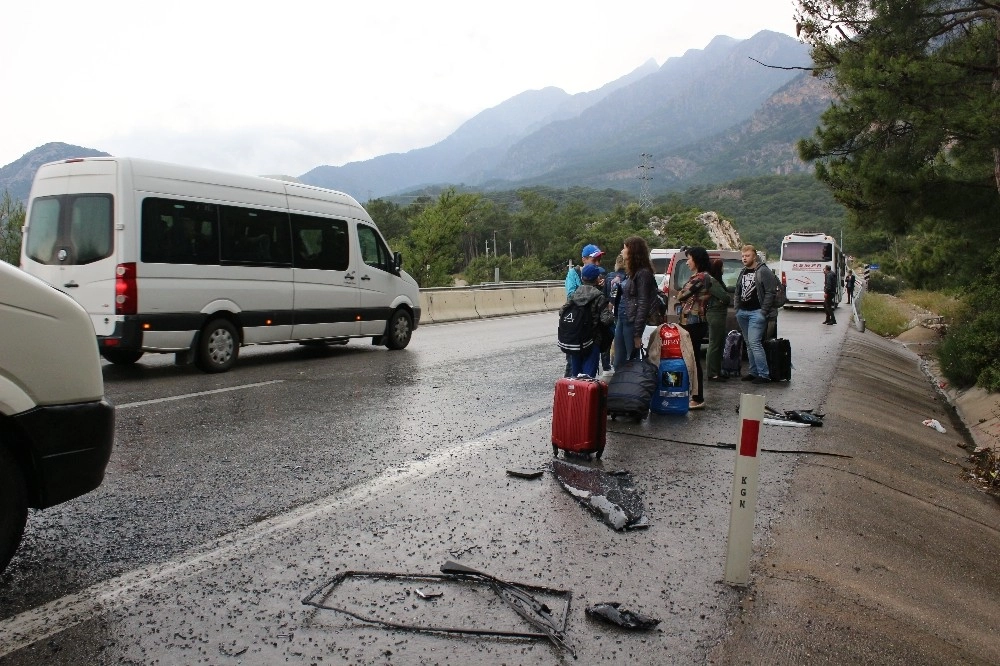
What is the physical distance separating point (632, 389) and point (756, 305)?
4.03m

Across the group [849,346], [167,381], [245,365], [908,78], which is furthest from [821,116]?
[167,381]

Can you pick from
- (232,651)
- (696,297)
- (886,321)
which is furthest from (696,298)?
(886,321)

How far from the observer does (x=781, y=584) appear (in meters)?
4.09

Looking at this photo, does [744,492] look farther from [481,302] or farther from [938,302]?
[938,302]

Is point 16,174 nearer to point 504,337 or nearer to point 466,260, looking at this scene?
→ point 466,260

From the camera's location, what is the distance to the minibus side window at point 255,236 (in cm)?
1132

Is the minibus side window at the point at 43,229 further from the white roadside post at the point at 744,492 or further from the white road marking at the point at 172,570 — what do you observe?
the white roadside post at the point at 744,492

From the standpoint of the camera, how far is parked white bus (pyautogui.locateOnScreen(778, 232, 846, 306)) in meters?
34.7

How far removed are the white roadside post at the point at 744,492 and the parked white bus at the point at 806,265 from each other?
3205 cm

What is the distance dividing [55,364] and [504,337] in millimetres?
14044

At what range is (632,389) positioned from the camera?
26.1 feet

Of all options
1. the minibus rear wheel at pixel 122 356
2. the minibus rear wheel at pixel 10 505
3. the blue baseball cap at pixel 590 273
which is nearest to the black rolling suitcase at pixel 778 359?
the blue baseball cap at pixel 590 273

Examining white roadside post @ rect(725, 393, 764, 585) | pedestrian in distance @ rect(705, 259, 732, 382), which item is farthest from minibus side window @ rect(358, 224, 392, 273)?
white roadside post @ rect(725, 393, 764, 585)

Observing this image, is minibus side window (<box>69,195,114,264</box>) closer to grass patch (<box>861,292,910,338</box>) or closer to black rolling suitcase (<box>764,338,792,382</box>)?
black rolling suitcase (<box>764,338,792,382</box>)
